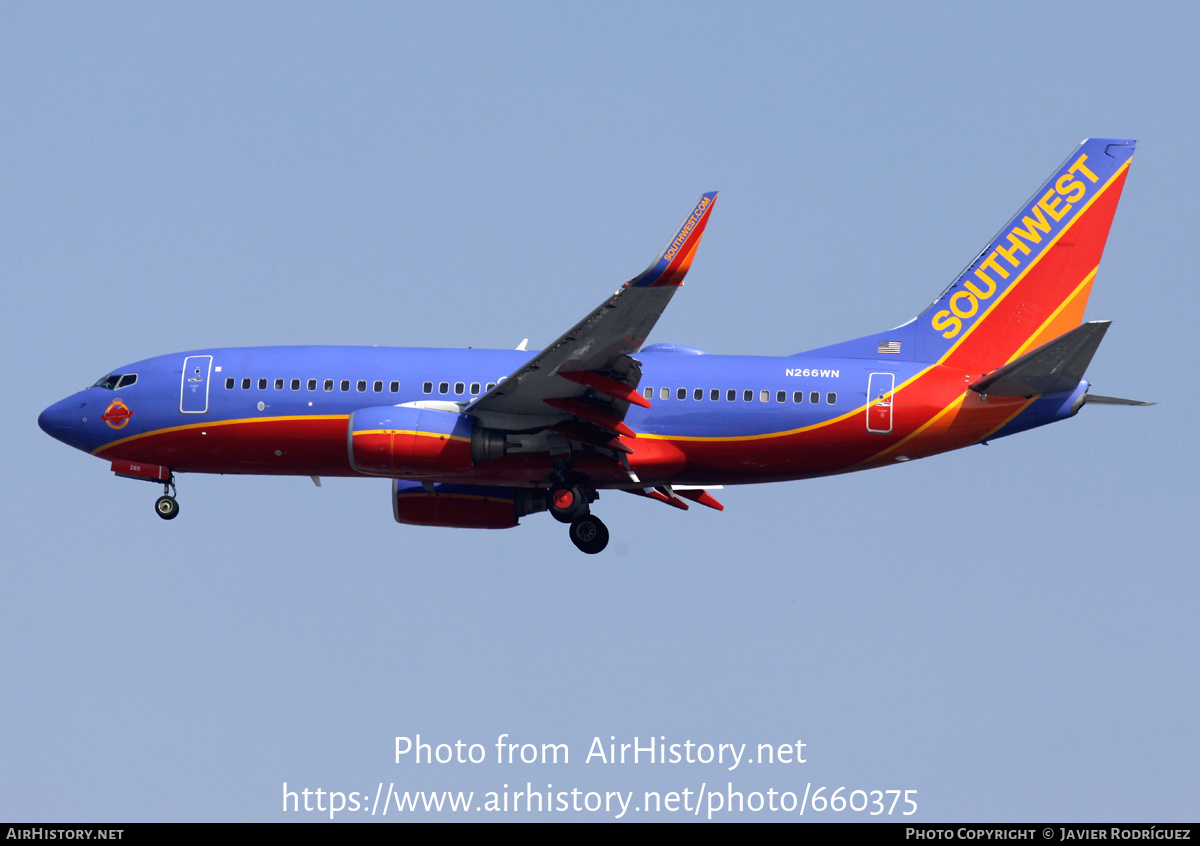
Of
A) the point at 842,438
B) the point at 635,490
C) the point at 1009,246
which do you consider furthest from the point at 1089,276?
the point at 635,490

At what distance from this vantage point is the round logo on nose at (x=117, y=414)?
4425 cm

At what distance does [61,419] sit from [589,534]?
1522 centimetres

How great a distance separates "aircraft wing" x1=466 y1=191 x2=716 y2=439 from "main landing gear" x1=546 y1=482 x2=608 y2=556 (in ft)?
5.56

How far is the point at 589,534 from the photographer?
43906mm

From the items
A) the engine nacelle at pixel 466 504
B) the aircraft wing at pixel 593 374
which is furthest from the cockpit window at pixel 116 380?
the aircraft wing at pixel 593 374

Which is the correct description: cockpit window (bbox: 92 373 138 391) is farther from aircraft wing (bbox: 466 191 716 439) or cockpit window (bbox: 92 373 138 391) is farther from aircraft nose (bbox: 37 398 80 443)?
aircraft wing (bbox: 466 191 716 439)

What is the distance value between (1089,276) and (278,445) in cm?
2231

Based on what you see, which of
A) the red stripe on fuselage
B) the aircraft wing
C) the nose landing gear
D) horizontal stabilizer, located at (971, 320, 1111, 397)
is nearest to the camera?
the aircraft wing

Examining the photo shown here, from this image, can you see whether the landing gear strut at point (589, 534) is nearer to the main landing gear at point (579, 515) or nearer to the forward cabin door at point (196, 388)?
the main landing gear at point (579, 515)

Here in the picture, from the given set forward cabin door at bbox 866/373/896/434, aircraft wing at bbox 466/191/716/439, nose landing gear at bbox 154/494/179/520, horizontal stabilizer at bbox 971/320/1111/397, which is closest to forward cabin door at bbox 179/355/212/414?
nose landing gear at bbox 154/494/179/520

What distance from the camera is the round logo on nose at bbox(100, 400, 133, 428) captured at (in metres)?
44.2

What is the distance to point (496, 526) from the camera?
154 feet

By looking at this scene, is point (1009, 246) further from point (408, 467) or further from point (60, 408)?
point (60, 408)

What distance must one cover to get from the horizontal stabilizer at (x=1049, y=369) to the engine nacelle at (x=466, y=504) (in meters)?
13.5
